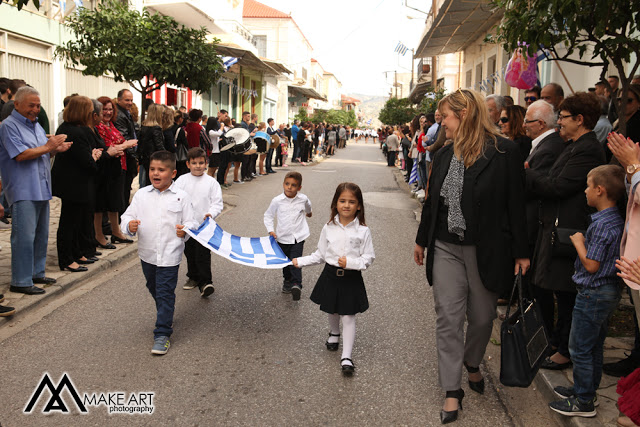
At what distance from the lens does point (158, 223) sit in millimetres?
5105

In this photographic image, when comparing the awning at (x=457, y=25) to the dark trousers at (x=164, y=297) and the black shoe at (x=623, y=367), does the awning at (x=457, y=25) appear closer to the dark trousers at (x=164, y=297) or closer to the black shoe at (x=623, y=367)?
the black shoe at (x=623, y=367)

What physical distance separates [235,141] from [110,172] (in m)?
8.25

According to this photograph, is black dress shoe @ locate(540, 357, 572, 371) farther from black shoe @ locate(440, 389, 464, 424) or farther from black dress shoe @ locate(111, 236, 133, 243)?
black dress shoe @ locate(111, 236, 133, 243)

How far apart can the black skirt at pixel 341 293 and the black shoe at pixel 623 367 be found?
181cm

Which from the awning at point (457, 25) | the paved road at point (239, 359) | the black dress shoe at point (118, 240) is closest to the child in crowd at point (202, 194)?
the paved road at point (239, 359)

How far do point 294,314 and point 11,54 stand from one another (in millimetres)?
12877

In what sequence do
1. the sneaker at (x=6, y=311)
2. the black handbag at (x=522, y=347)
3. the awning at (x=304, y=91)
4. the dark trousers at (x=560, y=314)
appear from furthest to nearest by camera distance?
the awning at (x=304, y=91)
the sneaker at (x=6, y=311)
the dark trousers at (x=560, y=314)
the black handbag at (x=522, y=347)

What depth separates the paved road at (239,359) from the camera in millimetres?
3920

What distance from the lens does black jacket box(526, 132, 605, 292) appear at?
14.2ft

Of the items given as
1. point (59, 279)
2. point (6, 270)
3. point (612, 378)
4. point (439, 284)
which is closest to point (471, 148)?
point (439, 284)

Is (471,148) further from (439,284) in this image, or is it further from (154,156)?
(154,156)

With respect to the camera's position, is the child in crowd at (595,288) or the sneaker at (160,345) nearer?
the child in crowd at (595,288)

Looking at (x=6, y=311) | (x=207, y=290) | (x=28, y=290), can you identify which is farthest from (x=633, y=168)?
(x=28, y=290)

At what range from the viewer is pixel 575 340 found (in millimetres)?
3900
